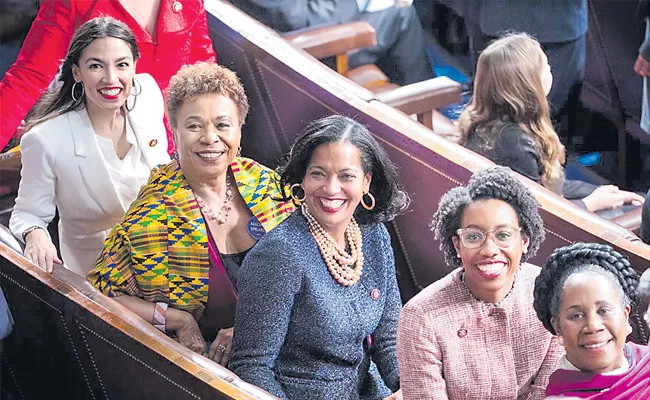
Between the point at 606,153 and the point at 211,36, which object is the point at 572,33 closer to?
the point at 606,153

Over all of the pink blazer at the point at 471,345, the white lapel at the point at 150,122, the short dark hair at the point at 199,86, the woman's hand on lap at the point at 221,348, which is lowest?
the woman's hand on lap at the point at 221,348

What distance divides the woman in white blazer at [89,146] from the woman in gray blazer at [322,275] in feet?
1.80

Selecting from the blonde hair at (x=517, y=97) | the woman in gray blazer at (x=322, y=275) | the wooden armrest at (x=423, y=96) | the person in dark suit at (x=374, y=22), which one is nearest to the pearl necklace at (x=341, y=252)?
the woman in gray blazer at (x=322, y=275)

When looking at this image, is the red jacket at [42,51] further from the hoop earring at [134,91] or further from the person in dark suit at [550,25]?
the person in dark suit at [550,25]

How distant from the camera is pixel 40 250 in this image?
9.73ft

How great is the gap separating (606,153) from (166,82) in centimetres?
230

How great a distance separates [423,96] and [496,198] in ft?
5.01

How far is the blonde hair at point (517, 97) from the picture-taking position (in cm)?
348

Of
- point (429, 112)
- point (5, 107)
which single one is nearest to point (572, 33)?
point (429, 112)

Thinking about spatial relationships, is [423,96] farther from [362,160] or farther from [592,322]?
[592,322]

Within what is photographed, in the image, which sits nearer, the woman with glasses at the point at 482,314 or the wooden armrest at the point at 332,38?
the woman with glasses at the point at 482,314

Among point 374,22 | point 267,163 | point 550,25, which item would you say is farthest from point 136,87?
point 550,25

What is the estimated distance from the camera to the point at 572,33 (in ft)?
14.3

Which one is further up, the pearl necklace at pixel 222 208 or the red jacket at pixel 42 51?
the red jacket at pixel 42 51
